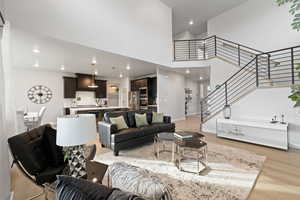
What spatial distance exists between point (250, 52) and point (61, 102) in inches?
373

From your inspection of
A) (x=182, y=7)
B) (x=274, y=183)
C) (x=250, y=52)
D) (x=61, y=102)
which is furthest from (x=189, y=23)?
(x=61, y=102)

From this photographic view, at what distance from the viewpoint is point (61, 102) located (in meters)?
7.47

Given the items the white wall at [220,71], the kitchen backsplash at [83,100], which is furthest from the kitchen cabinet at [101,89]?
the white wall at [220,71]

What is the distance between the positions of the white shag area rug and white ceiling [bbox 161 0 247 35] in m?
6.16

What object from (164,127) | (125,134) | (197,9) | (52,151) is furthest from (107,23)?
(197,9)

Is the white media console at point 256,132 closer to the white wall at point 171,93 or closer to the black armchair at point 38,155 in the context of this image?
the white wall at point 171,93

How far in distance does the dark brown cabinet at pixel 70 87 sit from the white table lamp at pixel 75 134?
284 inches

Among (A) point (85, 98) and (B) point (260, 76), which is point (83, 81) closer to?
(A) point (85, 98)

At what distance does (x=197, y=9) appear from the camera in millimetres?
6422

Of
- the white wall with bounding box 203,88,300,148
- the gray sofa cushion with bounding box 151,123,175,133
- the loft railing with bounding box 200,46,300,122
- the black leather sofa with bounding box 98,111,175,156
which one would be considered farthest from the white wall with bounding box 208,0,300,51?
the black leather sofa with bounding box 98,111,175,156

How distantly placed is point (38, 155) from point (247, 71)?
6.34 metres

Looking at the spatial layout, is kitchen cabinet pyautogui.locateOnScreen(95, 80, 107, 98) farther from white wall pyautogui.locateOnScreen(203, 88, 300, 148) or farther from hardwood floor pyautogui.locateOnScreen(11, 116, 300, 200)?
white wall pyautogui.locateOnScreen(203, 88, 300, 148)

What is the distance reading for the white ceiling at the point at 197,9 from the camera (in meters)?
5.94

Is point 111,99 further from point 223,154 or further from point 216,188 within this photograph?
point 216,188
